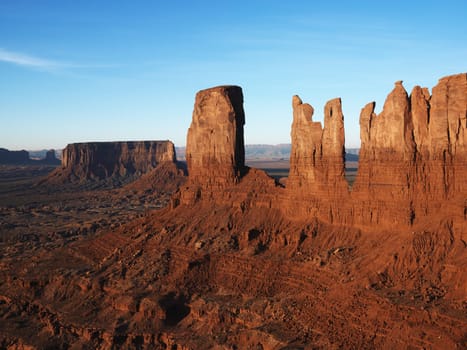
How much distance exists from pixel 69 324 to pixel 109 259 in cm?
1128

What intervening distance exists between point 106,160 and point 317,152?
6353 inches

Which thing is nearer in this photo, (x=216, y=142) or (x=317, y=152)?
(x=317, y=152)

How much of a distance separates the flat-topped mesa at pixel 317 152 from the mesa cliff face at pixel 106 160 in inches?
5571

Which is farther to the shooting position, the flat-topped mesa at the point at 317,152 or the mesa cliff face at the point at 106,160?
the mesa cliff face at the point at 106,160

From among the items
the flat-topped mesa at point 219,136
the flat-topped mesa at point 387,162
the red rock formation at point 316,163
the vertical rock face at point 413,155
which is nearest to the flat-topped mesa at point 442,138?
the vertical rock face at point 413,155

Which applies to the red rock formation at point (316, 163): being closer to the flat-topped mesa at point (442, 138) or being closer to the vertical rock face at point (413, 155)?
the vertical rock face at point (413, 155)

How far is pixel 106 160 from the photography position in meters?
197

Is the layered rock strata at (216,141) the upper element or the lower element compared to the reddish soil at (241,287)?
upper

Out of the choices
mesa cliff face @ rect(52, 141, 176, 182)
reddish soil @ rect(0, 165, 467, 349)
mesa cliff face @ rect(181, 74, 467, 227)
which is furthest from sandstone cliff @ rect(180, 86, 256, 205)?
mesa cliff face @ rect(52, 141, 176, 182)

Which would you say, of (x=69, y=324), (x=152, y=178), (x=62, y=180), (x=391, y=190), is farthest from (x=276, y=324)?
(x=62, y=180)

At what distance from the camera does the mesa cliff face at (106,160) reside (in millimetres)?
190525

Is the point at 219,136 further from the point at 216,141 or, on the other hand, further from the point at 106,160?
the point at 106,160

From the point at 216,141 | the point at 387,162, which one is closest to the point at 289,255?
the point at 387,162

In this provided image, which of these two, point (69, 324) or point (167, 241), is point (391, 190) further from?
point (69, 324)
